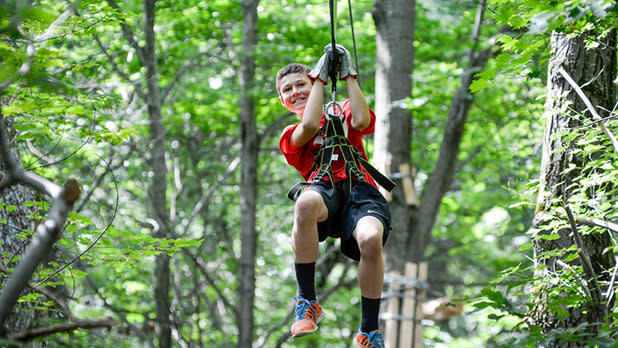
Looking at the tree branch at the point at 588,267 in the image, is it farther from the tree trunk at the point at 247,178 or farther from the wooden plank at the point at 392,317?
the tree trunk at the point at 247,178

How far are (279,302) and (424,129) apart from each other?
447cm

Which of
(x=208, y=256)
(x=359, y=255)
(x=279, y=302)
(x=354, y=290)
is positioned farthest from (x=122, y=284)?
(x=359, y=255)

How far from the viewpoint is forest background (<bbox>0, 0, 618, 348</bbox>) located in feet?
11.6

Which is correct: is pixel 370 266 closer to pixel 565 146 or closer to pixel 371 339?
pixel 371 339

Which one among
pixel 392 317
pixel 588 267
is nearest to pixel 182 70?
pixel 392 317

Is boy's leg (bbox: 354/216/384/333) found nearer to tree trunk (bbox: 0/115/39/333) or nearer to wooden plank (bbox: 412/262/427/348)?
tree trunk (bbox: 0/115/39/333)

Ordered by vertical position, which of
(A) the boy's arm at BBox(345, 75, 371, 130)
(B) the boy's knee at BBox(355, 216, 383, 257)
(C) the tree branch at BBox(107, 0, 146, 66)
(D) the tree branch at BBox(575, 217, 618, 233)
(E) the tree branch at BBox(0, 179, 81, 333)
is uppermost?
A: (C) the tree branch at BBox(107, 0, 146, 66)

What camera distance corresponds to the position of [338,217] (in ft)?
11.4

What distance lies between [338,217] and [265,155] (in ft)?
27.3

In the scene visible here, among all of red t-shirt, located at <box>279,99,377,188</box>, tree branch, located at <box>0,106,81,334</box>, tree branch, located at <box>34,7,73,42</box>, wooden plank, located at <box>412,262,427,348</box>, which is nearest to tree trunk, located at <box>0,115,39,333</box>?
tree branch, located at <box>34,7,73,42</box>

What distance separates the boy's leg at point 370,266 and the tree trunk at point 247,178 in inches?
210

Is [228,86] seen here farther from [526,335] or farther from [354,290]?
[526,335]

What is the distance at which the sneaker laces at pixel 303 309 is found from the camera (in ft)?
10.7

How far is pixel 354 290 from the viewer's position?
12.7 metres
